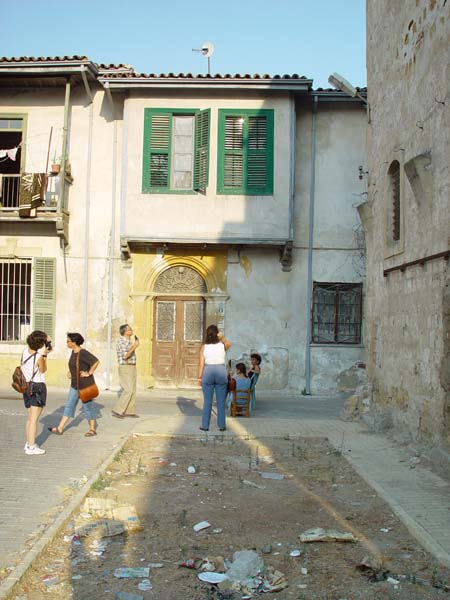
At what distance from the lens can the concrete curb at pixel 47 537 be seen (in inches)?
162

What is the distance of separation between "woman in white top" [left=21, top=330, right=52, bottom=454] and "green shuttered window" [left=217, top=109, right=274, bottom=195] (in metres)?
8.84

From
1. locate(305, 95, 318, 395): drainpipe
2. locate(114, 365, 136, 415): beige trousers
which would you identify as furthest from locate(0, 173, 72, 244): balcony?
locate(305, 95, 318, 395): drainpipe

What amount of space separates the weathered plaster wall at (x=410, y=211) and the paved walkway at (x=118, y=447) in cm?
83

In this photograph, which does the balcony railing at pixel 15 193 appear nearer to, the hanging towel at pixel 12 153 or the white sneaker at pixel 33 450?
the hanging towel at pixel 12 153

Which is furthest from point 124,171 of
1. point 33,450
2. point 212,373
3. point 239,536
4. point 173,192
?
point 239,536

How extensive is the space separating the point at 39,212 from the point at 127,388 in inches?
258

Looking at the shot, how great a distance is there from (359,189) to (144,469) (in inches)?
425

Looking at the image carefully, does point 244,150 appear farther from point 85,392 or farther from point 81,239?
point 85,392

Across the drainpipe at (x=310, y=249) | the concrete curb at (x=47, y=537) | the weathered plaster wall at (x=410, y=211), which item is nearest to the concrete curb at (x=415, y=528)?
the weathered plaster wall at (x=410, y=211)

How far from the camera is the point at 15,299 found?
16.9 meters

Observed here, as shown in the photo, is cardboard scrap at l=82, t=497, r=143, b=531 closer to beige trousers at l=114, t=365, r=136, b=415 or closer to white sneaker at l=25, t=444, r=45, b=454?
white sneaker at l=25, t=444, r=45, b=454

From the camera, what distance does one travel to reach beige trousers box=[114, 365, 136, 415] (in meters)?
11.5

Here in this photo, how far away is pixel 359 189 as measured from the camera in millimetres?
16625

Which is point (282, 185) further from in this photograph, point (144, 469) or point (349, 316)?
point (144, 469)
